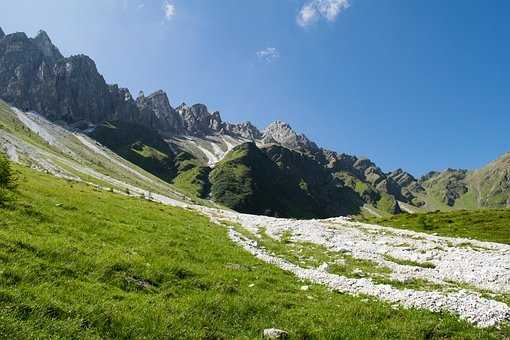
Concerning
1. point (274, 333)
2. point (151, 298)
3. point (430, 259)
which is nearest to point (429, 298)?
point (274, 333)

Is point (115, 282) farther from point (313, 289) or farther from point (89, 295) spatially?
point (313, 289)

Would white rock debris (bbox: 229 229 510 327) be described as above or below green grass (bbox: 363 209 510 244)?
below

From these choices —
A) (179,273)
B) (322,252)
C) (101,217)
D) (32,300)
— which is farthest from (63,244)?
(322,252)

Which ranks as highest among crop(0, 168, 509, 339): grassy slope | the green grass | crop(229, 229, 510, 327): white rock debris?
the green grass

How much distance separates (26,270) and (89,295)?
266cm

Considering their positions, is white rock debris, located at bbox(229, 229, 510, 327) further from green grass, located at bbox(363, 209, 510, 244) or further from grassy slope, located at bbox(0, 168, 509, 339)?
green grass, located at bbox(363, 209, 510, 244)

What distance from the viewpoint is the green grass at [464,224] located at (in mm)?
60188

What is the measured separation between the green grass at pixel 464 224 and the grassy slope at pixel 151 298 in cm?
4542

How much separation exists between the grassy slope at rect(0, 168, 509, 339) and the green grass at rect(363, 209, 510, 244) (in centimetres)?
4542

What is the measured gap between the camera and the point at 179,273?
21.0 metres

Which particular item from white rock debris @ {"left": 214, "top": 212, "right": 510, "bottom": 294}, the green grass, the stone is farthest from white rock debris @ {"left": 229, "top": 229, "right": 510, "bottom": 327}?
the green grass

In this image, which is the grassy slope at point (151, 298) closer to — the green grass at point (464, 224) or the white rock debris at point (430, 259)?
the white rock debris at point (430, 259)

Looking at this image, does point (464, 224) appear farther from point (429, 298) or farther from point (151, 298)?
point (151, 298)

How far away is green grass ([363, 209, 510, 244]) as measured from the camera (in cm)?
6019
